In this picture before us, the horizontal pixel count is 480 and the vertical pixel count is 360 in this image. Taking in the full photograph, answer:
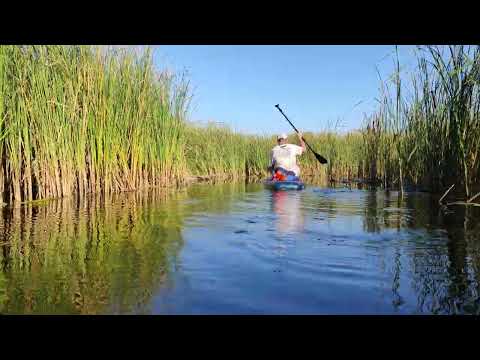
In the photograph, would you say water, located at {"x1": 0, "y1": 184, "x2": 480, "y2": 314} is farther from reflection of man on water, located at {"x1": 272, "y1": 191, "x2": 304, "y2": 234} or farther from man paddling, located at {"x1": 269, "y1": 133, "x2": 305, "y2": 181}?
man paddling, located at {"x1": 269, "y1": 133, "x2": 305, "y2": 181}

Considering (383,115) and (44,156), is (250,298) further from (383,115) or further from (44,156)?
(383,115)

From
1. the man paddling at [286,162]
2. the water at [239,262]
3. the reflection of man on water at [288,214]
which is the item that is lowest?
the water at [239,262]

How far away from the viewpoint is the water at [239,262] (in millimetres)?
2701

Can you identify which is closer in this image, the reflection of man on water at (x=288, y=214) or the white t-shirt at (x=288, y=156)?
the reflection of man on water at (x=288, y=214)

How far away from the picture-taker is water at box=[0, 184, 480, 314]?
2.70m

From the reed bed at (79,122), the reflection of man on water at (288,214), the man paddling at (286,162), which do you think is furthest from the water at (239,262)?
the man paddling at (286,162)

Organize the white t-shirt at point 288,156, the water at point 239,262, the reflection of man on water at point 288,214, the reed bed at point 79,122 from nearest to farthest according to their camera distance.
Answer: the water at point 239,262
the reflection of man on water at point 288,214
the reed bed at point 79,122
the white t-shirt at point 288,156

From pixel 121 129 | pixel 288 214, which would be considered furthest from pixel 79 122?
pixel 288 214

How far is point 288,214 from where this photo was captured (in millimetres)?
6707

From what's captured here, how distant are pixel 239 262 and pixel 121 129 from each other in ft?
22.3

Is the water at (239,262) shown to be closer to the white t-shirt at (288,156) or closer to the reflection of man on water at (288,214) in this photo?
the reflection of man on water at (288,214)

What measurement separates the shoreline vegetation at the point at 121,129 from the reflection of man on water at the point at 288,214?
2440mm

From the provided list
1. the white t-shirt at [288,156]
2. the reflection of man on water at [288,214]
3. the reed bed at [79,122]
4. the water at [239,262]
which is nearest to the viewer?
the water at [239,262]
